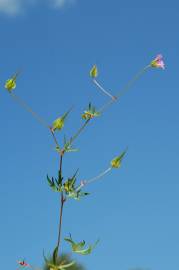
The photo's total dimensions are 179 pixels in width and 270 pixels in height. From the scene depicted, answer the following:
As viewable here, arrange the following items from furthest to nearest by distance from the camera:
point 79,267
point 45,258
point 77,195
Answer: point 79,267 < point 77,195 < point 45,258

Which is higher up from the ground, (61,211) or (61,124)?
(61,124)

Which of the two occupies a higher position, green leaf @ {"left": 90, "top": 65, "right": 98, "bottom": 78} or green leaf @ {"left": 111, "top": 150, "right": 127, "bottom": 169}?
green leaf @ {"left": 90, "top": 65, "right": 98, "bottom": 78}

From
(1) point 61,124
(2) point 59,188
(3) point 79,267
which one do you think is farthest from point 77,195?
(3) point 79,267

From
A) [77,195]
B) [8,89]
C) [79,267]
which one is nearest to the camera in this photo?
[77,195]

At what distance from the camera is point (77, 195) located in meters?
5.05

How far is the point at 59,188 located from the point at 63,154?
0.24 m

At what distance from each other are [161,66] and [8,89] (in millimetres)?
1190

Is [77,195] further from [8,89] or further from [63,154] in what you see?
[8,89]

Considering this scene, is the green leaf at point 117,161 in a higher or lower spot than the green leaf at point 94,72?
lower

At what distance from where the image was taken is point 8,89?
540 cm

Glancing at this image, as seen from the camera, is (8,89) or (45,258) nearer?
→ (45,258)

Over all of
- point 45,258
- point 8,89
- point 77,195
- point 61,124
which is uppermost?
point 8,89

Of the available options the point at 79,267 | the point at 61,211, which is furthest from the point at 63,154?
the point at 79,267

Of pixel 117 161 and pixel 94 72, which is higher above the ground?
pixel 94 72
